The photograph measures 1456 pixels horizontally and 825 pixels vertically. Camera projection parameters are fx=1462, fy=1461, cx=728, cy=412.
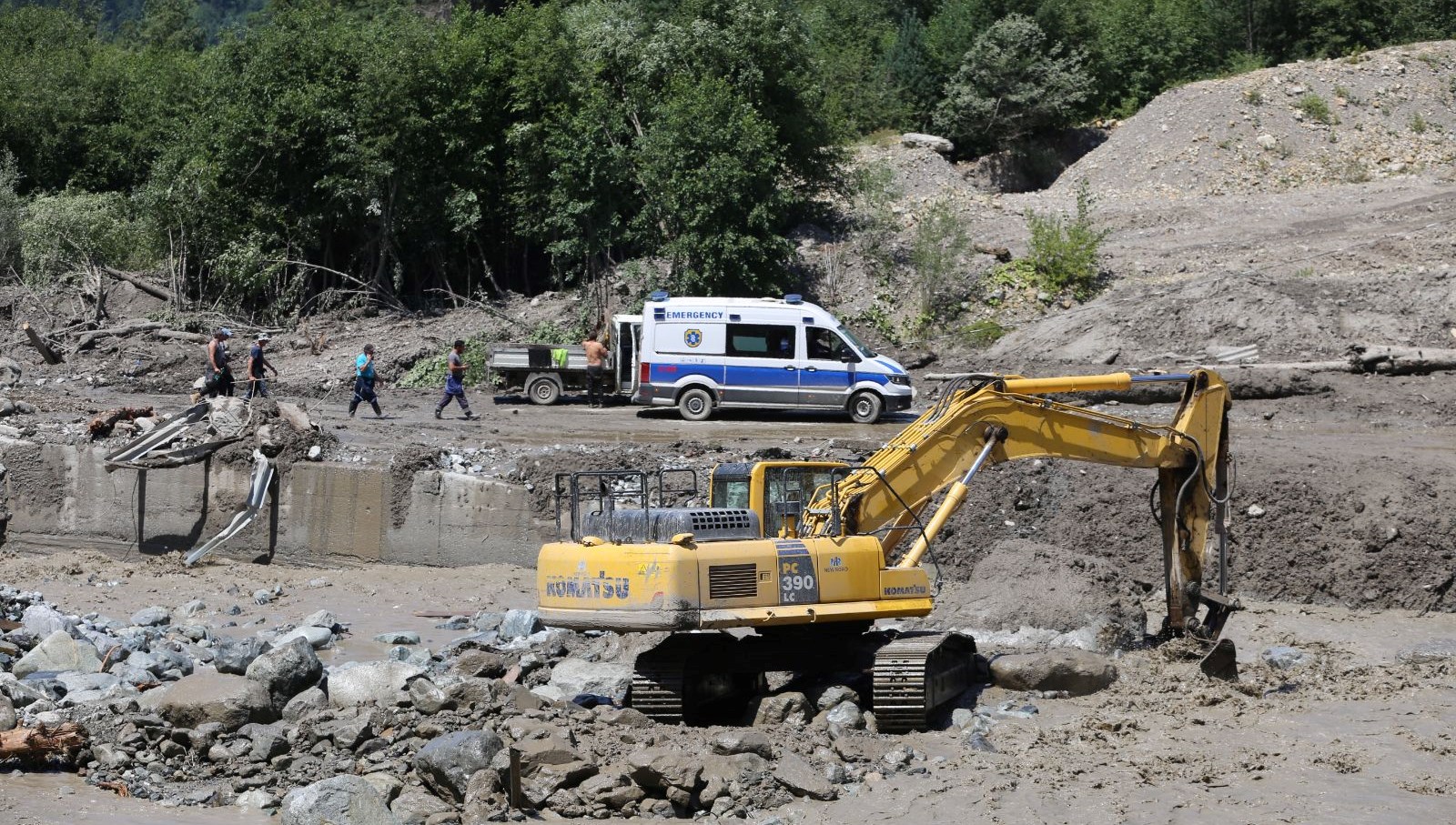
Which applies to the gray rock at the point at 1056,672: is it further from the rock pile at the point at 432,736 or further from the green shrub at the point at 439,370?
the green shrub at the point at 439,370

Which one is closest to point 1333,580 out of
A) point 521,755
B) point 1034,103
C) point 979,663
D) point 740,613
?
point 979,663

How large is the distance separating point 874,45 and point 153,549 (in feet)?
115

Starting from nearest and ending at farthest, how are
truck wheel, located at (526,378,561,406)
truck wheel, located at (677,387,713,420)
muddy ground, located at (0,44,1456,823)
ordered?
muddy ground, located at (0,44,1456,823), truck wheel, located at (677,387,713,420), truck wheel, located at (526,378,561,406)

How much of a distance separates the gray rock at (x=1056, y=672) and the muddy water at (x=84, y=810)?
6.07 metres

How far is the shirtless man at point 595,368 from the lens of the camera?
25609 mm

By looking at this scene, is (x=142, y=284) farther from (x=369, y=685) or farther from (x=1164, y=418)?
(x=369, y=685)

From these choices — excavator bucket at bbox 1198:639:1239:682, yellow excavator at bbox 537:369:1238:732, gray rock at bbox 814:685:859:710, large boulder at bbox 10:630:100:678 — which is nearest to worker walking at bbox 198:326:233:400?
large boulder at bbox 10:630:100:678

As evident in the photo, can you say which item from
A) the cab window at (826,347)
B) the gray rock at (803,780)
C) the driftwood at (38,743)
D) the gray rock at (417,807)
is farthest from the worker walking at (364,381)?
the gray rock at (803,780)

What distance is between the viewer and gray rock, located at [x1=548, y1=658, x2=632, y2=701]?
13.1 m

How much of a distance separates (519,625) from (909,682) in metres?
5.36

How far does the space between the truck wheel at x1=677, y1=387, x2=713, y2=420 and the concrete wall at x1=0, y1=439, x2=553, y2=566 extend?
19.9 ft

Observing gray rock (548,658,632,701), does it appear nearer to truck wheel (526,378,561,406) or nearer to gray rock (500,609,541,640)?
gray rock (500,609,541,640)

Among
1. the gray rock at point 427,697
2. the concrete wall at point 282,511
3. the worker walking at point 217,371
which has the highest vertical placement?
the worker walking at point 217,371

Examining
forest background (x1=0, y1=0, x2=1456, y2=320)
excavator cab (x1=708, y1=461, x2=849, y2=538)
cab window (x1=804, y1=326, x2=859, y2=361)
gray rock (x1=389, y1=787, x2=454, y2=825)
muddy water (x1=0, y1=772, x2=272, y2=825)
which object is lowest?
muddy water (x1=0, y1=772, x2=272, y2=825)
